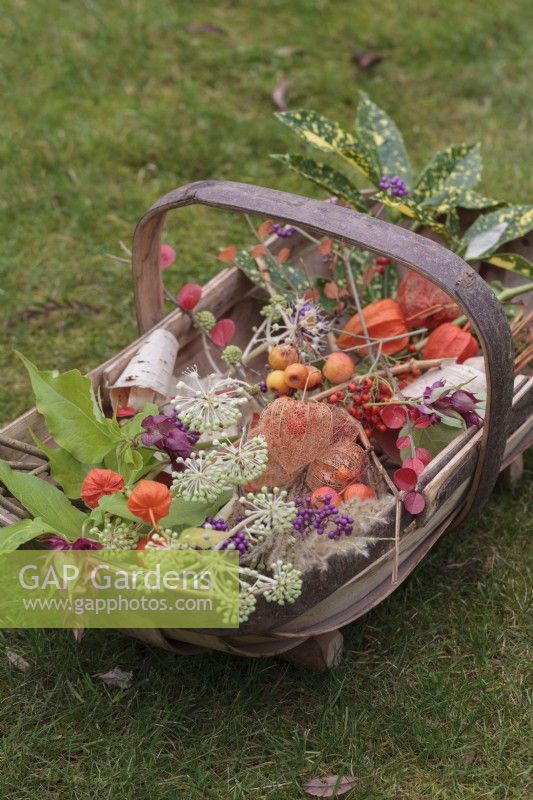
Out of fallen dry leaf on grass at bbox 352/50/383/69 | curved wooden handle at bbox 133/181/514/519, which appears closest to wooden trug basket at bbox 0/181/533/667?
curved wooden handle at bbox 133/181/514/519

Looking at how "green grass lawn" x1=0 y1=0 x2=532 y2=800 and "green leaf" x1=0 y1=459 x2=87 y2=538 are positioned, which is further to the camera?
"green grass lawn" x1=0 y1=0 x2=532 y2=800

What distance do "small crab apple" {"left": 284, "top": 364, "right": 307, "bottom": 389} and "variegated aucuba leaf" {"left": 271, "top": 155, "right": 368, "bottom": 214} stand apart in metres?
0.50

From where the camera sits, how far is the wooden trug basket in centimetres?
139

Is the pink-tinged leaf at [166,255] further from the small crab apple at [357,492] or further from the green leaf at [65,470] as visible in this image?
the small crab apple at [357,492]

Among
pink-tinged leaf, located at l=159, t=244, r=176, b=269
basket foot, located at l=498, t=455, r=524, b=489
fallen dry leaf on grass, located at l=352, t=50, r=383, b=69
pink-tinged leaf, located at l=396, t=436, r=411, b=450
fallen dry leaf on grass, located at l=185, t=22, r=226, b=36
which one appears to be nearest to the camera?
pink-tinged leaf, located at l=396, t=436, r=411, b=450

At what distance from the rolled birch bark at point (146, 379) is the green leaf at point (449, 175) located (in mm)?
695

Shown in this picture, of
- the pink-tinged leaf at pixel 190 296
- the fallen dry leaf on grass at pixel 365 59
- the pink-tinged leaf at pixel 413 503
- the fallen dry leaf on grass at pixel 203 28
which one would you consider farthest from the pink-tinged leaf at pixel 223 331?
the fallen dry leaf on grass at pixel 203 28

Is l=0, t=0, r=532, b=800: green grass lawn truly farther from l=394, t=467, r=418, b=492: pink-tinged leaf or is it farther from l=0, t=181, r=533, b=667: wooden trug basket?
l=394, t=467, r=418, b=492: pink-tinged leaf

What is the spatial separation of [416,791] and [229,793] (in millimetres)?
298

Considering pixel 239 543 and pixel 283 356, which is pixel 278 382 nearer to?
pixel 283 356

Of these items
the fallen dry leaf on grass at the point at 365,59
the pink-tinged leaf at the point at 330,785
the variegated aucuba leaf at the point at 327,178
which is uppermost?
the variegated aucuba leaf at the point at 327,178

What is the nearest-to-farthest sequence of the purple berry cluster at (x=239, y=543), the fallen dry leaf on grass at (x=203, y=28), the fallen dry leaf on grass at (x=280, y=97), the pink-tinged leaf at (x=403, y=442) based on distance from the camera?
the purple berry cluster at (x=239, y=543) → the pink-tinged leaf at (x=403, y=442) → the fallen dry leaf on grass at (x=280, y=97) → the fallen dry leaf on grass at (x=203, y=28)

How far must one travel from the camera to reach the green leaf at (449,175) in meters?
2.03

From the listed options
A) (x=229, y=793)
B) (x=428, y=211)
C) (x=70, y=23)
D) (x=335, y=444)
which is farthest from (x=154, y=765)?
(x=70, y=23)
